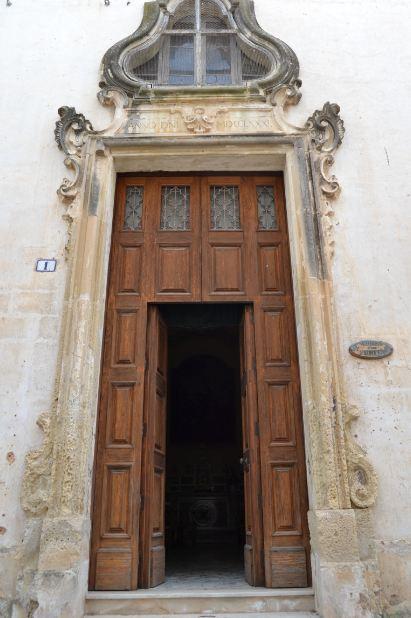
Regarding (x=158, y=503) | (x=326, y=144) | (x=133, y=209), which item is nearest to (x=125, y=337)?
(x=133, y=209)

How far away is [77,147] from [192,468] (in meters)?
6.16

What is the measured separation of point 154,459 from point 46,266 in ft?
7.17

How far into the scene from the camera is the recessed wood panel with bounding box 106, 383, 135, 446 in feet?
15.4

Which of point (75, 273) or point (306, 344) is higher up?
point (75, 273)

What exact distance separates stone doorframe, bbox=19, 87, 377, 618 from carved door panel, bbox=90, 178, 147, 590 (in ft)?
0.60

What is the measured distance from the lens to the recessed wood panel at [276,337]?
196 inches

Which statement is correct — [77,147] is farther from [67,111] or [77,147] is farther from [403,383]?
[403,383]

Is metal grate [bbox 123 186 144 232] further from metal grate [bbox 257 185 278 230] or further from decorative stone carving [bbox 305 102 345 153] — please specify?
decorative stone carving [bbox 305 102 345 153]

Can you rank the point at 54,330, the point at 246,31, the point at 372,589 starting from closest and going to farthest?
the point at 372,589
the point at 54,330
the point at 246,31

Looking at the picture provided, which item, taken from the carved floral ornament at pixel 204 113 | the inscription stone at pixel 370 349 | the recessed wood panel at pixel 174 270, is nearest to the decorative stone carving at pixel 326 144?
the carved floral ornament at pixel 204 113

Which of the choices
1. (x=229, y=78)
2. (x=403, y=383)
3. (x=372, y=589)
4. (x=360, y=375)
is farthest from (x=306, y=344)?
(x=229, y=78)

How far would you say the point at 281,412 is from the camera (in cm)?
481

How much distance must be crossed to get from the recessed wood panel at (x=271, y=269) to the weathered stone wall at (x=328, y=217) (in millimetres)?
599

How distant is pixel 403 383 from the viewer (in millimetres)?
4609
